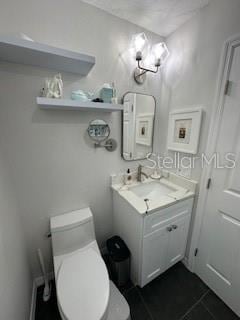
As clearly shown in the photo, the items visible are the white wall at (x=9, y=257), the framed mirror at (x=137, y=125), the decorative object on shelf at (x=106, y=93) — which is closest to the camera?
the white wall at (x=9, y=257)

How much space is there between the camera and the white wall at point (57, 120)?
951 mm

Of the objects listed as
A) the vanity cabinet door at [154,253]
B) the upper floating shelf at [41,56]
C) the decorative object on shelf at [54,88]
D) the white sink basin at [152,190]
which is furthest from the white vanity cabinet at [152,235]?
the upper floating shelf at [41,56]

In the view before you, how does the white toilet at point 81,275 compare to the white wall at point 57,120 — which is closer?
the white toilet at point 81,275

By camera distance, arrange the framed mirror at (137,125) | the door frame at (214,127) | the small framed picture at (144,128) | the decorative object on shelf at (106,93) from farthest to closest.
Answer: the small framed picture at (144,128)
the framed mirror at (137,125)
the decorative object on shelf at (106,93)
the door frame at (214,127)

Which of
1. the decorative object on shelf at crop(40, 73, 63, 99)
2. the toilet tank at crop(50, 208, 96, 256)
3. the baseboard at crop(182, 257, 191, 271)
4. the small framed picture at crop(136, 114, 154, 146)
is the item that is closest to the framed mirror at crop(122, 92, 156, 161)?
the small framed picture at crop(136, 114, 154, 146)

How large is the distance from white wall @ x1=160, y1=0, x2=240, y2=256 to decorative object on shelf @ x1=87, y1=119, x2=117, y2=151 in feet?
2.48

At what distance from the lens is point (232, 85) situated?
1004 mm

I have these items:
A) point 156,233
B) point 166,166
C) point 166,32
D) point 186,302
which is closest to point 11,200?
point 156,233

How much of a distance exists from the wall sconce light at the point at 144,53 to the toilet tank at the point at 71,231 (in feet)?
4.68

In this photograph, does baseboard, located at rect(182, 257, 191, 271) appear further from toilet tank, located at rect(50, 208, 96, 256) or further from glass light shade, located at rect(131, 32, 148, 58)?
glass light shade, located at rect(131, 32, 148, 58)

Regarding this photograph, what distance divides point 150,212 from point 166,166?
0.75m

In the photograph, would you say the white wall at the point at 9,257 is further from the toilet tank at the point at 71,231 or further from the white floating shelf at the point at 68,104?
the white floating shelf at the point at 68,104

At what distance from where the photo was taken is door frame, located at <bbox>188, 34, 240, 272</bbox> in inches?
39.4

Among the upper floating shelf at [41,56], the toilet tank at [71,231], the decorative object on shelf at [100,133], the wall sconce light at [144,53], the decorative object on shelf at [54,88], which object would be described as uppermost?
the wall sconce light at [144,53]
